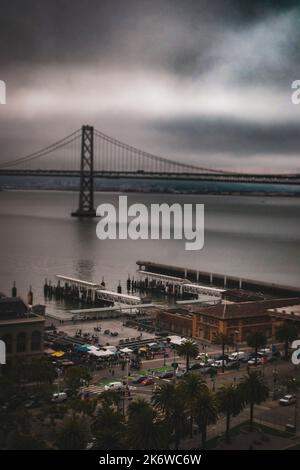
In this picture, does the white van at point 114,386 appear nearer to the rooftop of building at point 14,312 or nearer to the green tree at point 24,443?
the rooftop of building at point 14,312

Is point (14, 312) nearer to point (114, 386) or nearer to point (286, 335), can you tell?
point (114, 386)

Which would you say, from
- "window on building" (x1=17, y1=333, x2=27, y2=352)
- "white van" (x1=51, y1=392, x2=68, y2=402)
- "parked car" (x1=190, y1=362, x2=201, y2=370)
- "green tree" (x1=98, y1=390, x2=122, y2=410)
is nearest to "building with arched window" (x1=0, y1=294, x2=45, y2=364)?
"window on building" (x1=17, y1=333, x2=27, y2=352)

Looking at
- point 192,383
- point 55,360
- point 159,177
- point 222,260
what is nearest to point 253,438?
point 192,383

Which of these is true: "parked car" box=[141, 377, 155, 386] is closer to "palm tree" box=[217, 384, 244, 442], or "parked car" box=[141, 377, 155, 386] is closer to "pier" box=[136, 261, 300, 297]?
"palm tree" box=[217, 384, 244, 442]

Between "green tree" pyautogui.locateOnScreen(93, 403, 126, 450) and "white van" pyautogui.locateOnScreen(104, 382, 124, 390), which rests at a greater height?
"green tree" pyautogui.locateOnScreen(93, 403, 126, 450)

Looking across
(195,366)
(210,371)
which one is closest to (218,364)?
(195,366)

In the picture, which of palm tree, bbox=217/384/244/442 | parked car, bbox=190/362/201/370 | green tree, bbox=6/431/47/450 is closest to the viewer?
green tree, bbox=6/431/47/450

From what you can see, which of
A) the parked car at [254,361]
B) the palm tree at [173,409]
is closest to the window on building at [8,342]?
the palm tree at [173,409]

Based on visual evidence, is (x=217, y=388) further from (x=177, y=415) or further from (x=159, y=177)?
(x=159, y=177)
